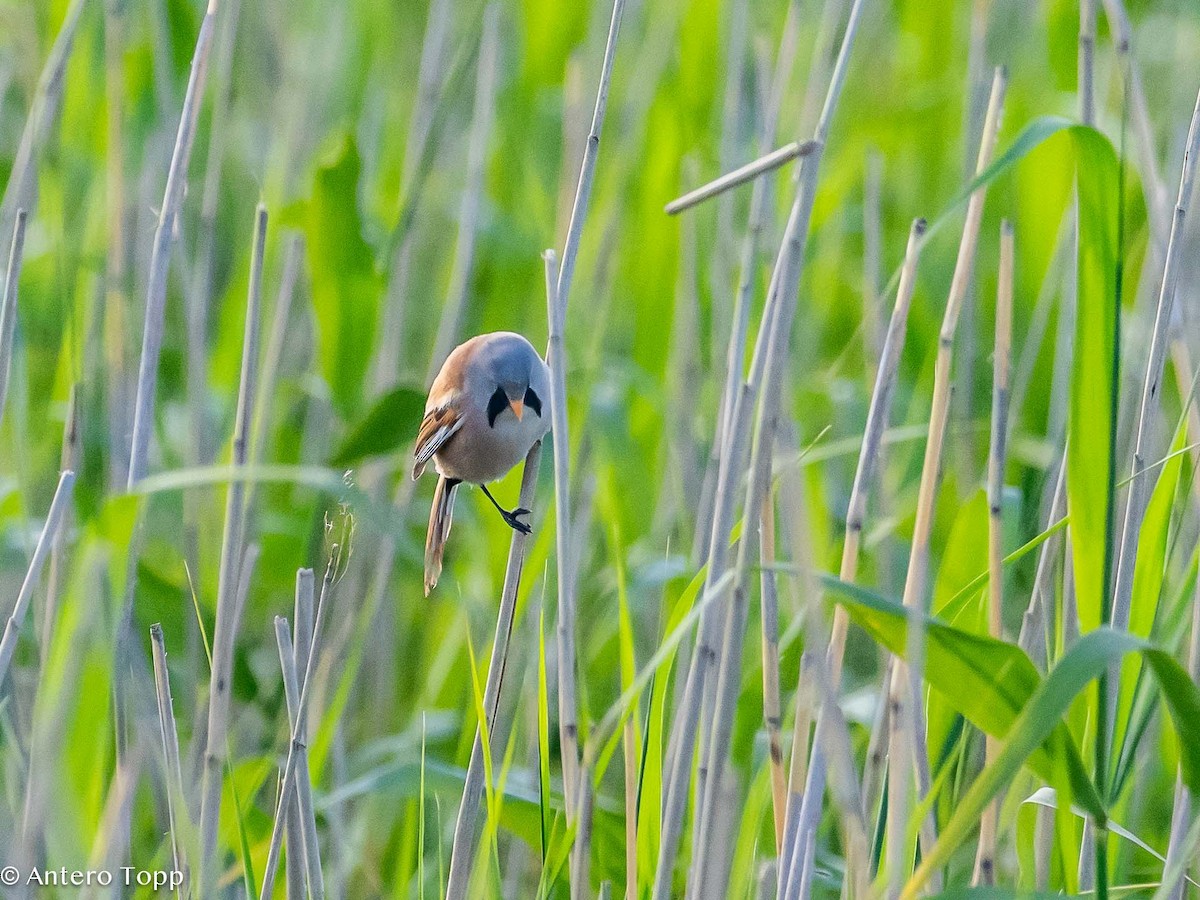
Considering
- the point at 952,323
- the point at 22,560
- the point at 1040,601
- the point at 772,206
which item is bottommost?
the point at 22,560

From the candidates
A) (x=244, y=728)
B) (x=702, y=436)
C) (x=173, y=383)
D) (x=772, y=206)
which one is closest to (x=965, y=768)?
(x=772, y=206)

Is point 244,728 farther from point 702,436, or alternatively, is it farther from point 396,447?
point 702,436

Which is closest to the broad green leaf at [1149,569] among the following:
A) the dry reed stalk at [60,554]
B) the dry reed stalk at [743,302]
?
the dry reed stalk at [743,302]

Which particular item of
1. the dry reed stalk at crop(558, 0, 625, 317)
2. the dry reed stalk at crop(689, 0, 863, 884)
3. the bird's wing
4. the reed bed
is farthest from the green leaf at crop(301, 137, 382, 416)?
the dry reed stalk at crop(689, 0, 863, 884)

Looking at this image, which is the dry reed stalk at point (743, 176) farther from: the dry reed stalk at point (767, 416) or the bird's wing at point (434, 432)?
the bird's wing at point (434, 432)

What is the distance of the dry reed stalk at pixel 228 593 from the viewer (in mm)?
1395

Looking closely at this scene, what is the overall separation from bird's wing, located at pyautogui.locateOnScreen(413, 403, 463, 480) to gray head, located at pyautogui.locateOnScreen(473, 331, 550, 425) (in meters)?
0.07

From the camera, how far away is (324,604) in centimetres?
126

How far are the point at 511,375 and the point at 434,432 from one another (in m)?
0.19

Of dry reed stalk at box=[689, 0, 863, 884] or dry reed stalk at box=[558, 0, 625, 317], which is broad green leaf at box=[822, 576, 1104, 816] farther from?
dry reed stalk at box=[558, 0, 625, 317]

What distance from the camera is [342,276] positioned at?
2.26m

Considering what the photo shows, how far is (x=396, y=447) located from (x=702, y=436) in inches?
31.3

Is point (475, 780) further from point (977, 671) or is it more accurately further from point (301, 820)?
point (977, 671)

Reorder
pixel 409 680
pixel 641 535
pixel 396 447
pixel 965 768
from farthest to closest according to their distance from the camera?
pixel 409 680 < pixel 641 535 < pixel 396 447 < pixel 965 768
